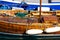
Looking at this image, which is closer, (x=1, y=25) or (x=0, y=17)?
(x=1, y=25)

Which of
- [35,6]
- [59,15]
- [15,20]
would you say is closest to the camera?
[15,20]

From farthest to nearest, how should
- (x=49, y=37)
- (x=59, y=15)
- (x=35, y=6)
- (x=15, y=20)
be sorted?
(x=35, y=6) → (x=59, y=15) → (x=15, y=20) → (x=49, y=37)

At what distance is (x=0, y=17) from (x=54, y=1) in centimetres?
516

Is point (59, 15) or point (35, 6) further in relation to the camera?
point (35, 6)

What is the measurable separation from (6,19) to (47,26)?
1.48m

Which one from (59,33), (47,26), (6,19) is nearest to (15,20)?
(6,19)

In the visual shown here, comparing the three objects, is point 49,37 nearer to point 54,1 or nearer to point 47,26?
point 47,26

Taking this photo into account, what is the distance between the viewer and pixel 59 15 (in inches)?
318

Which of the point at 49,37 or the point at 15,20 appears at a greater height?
the point at 15,20

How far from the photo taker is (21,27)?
6645mm

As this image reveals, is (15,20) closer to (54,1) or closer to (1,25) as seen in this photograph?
(1,25)

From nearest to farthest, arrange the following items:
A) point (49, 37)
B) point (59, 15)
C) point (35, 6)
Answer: point (49, 37), point (59, 15), point (35, 6)

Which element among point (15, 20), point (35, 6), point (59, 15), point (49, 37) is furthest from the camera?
point (35, 6)

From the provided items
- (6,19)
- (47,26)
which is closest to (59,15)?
(47,26)
